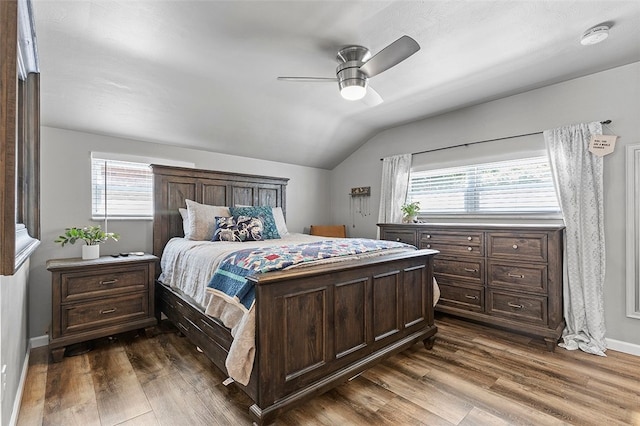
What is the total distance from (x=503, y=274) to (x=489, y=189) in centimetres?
107

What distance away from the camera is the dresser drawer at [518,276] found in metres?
2.80

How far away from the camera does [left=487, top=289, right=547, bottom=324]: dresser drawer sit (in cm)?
279

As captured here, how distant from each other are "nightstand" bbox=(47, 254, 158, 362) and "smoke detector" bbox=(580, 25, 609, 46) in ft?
13.6

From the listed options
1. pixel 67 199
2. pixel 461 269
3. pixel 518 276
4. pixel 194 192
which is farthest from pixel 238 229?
pixel 518 276

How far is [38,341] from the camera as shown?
8.95 feet

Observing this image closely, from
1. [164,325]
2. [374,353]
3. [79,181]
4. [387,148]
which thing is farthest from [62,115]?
[387,148]

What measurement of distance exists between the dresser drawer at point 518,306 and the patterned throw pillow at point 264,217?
2.46 metres

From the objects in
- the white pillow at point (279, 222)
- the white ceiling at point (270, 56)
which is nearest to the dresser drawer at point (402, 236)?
the white pillow at point (279, 222)

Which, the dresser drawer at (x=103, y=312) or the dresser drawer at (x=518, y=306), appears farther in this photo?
the dresser drawer at (x=518, y=306)

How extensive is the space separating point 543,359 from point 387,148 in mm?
3139

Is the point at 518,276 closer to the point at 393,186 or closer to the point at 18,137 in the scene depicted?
the point at 393,186

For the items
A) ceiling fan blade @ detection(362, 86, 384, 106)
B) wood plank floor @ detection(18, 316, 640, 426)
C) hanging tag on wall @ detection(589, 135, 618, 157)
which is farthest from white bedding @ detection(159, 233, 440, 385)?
hanging tag on wall @ detection(589, 135, 618, 157)

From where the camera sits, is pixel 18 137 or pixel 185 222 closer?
pixel 18 137

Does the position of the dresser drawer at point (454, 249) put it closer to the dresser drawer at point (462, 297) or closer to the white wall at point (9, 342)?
Answer: the dresser drawer at point (462, 297)
